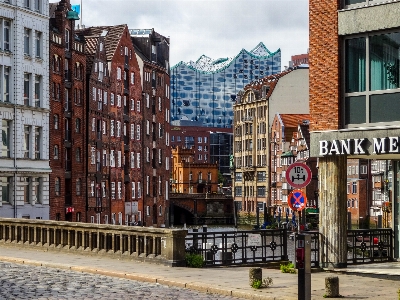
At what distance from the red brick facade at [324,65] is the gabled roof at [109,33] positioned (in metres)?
76.9

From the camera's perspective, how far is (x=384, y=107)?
2606 centimetres

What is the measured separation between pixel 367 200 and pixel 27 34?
205ft

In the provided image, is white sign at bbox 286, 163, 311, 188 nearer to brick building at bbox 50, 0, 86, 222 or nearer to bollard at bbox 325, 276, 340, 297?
bollard at bbox 325, 276, 340, 297

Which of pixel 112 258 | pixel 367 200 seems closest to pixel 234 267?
pixel 112 258

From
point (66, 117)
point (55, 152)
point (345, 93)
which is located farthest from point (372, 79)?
point (66, 117)

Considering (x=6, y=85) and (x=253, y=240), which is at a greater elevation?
(x=6, y=85)

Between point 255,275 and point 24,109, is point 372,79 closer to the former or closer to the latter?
point 255,275

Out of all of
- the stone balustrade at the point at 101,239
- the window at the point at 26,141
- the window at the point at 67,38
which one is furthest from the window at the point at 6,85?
the stone balustrade at the point at 101,239

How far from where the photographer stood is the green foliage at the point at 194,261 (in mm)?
27141

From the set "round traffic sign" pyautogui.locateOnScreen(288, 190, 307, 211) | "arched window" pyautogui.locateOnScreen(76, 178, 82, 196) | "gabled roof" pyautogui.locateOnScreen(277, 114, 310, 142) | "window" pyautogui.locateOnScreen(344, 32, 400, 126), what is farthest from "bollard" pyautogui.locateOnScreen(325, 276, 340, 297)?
"gabled roof" pyautogui.locateOnScreen(277, 114, 310, 142)

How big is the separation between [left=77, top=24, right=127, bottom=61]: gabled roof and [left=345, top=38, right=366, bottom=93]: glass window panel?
255 ft

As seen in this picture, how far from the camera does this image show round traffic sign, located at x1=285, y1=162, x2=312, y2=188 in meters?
23.3

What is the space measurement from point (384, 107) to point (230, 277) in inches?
245

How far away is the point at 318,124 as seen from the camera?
27.5m
